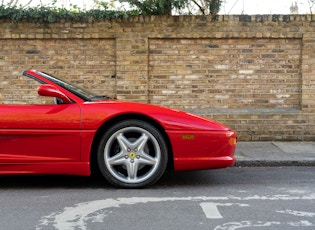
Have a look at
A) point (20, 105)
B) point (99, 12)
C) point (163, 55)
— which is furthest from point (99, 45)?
point (20, 105)

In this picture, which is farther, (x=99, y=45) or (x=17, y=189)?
(x=99, y=45)

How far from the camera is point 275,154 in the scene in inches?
288

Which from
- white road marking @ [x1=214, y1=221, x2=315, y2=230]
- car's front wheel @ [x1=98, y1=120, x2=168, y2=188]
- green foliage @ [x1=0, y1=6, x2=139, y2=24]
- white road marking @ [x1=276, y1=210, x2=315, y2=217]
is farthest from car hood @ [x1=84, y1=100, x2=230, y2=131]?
green foliage @ [x1=0, y1=6, x2=139, y2=24]

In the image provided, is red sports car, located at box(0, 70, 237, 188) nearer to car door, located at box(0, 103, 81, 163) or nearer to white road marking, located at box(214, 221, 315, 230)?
car door, located at box(0, 103, 81, 163)

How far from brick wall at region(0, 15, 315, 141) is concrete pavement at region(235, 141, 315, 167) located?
445 mm

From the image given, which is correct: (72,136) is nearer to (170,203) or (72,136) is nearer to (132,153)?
(132,153)

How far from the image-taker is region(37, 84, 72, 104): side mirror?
516 cm

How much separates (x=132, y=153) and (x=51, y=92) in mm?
1104

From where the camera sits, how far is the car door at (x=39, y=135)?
16.7ft

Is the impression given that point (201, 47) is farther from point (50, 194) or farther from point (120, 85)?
point (50, 194)

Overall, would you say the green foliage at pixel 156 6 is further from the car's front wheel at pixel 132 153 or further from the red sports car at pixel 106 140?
the car's front wheel at pixel 132 153

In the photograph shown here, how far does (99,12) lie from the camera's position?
333 inches

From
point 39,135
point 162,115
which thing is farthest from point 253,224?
point 39,135

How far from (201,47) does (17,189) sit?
456 cm
